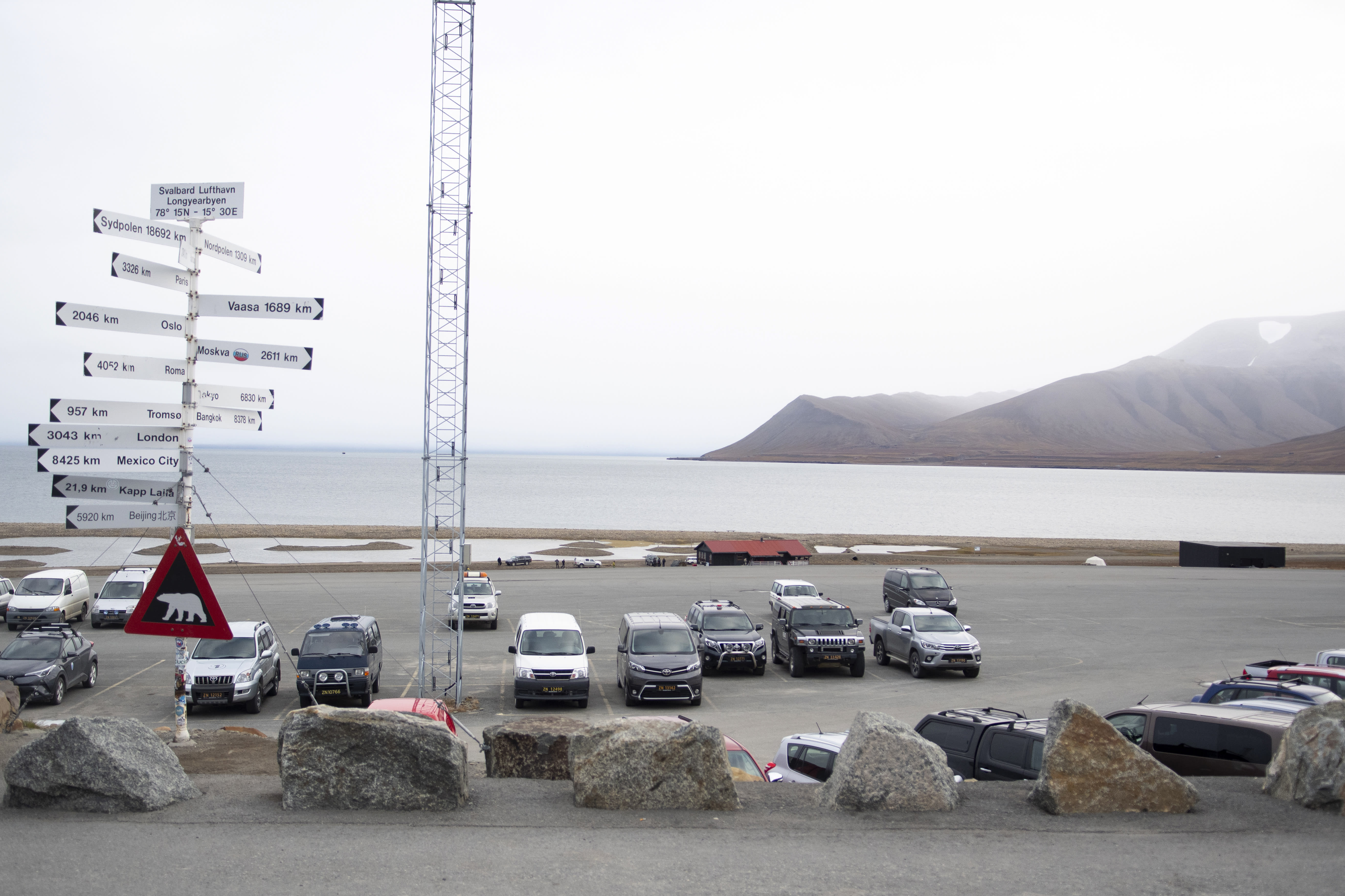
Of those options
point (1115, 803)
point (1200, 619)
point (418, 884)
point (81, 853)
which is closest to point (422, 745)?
point (418, 884)

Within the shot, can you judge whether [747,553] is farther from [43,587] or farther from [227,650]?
[227,650]

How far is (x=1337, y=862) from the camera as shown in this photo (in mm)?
6371

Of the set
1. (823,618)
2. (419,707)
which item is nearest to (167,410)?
(419,707)

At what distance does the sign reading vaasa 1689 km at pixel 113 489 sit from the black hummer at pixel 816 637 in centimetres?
1620

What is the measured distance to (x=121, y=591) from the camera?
3141cm

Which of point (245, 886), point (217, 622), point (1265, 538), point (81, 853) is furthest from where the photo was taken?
point (1265, 538)

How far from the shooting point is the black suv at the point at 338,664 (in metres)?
18.9

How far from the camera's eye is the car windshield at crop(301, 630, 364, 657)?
65.0 ft

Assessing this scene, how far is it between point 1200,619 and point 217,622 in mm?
32965

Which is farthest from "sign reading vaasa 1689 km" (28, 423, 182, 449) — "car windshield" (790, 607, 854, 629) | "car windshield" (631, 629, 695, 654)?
"car windshield" (790, 607, 854, 629)

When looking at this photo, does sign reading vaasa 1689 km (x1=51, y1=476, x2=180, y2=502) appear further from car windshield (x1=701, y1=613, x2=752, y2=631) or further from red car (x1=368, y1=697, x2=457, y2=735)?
car windshield (x1=701, y1=613, x2=752, y2=631)

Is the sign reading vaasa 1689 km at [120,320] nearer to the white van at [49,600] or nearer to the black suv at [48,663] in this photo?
the black suv at [48,663]

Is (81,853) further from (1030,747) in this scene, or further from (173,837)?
(1030,747)

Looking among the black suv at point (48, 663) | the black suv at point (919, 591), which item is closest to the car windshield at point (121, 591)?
the black suv at point (48, 663)
